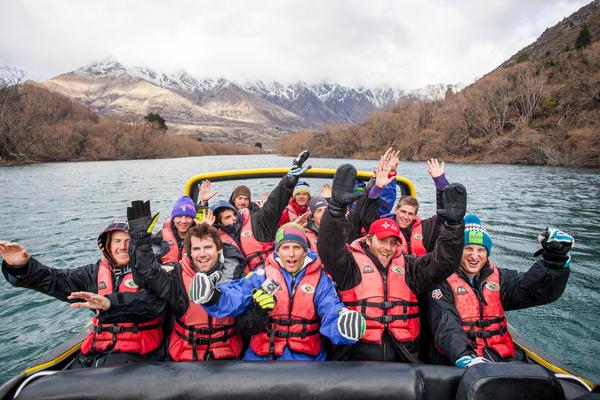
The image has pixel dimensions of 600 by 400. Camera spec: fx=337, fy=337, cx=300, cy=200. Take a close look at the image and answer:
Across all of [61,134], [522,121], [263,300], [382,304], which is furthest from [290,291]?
[61,134]

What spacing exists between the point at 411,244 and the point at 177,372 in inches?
103

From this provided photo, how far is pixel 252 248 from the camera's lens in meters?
3.59

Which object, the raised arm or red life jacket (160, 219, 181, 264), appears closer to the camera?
the raised arm

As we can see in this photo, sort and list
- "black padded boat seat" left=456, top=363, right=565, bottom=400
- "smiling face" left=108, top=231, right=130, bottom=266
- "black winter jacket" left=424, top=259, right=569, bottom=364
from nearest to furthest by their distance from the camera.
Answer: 1. "black padded boat seat" left=456, top=363, right=565, bottom=400
2. "black winter jacket" left=424, top=259, right=569, bottom=364
3. "smiling face" left=108, top=231, right=130, bottom=266

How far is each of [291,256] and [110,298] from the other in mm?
1210

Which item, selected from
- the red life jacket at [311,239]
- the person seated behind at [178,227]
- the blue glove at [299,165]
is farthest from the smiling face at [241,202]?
the blue glove at [299,165]

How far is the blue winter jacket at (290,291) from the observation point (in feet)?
6.67

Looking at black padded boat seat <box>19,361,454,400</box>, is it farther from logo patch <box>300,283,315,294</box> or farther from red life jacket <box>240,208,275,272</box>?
red life jacket <box>240,208,275,272</box>

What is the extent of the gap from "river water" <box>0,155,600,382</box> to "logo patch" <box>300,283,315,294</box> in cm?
304

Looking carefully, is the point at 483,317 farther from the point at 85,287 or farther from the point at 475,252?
the point at 85,287

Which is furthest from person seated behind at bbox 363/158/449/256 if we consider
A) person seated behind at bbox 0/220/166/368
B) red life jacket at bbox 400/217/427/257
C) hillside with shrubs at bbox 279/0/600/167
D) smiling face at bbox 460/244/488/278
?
hillside with shrubs at bbox 279/0/600/167

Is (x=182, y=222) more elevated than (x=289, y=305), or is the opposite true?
(x=182, y=222)

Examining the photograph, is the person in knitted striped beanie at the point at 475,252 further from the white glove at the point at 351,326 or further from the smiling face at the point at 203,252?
the smiling face at the point at 203,252

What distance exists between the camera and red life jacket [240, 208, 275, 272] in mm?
3516
